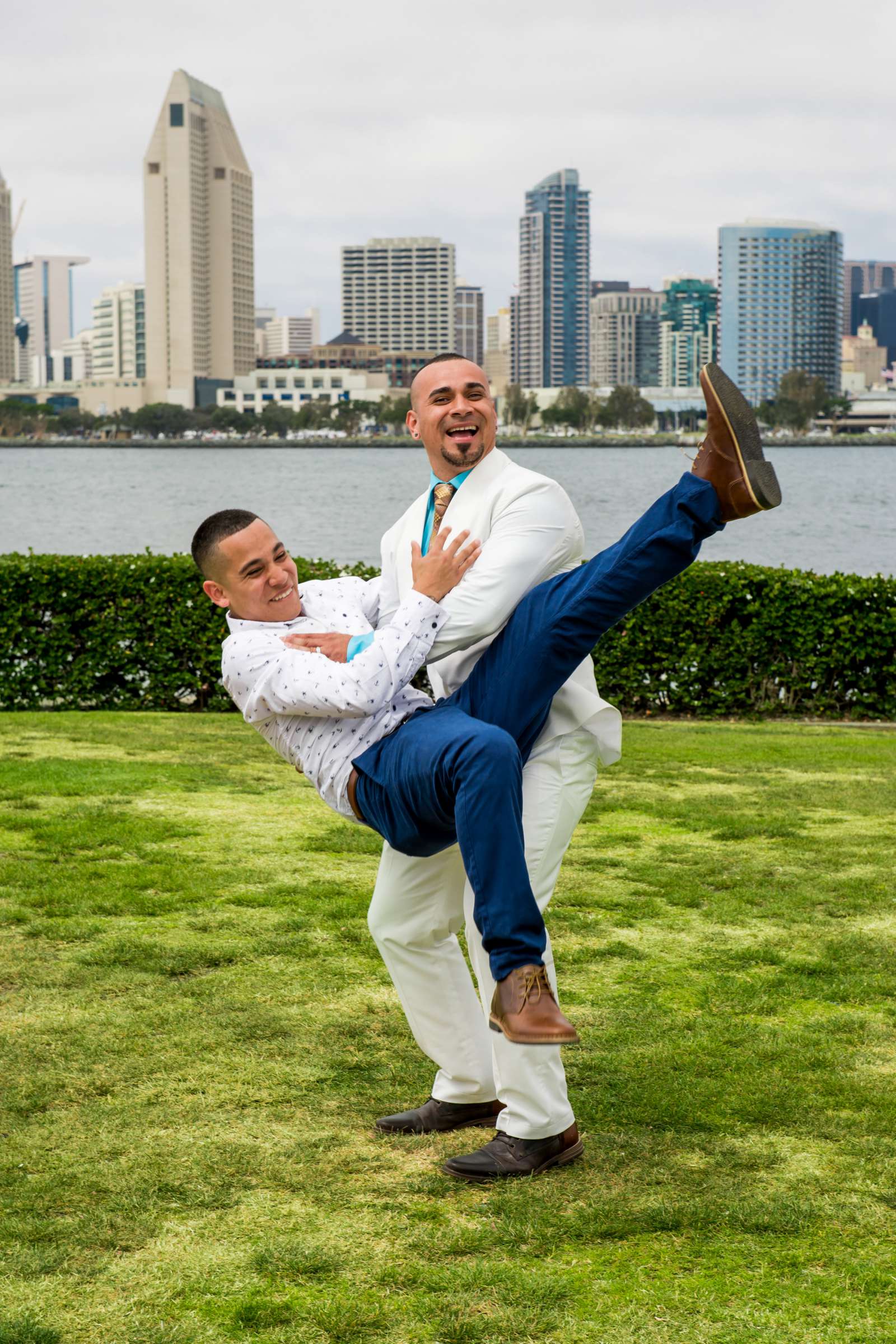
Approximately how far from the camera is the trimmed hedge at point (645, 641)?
1100 cm

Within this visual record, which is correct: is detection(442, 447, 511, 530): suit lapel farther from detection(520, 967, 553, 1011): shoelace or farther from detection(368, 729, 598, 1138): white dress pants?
detection(520, 967, 553, 1011): shoelace

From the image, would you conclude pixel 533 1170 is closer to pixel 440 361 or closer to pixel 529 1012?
pixel 529 1012

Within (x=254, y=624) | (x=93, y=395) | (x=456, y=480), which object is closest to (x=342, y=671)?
(x=254, y=624)

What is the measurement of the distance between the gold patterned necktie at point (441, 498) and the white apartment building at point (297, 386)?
18178cm

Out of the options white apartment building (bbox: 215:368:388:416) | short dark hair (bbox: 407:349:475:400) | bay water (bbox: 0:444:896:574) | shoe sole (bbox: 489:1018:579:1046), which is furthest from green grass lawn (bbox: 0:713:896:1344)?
white apartment building (bbox: 215:368:388:416)

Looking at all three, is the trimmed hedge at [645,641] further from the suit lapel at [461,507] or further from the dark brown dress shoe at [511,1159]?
the dark brown dress shoe at [511,1159]

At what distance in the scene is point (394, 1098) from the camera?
4219mm

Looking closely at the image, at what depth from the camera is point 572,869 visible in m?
6.82

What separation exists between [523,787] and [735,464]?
3.39ft

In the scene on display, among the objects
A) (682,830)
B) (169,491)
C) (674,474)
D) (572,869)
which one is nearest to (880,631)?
(682,830)

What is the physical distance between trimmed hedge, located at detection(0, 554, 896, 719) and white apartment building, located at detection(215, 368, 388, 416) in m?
174

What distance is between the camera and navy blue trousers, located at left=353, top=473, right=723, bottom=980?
321 centimetres

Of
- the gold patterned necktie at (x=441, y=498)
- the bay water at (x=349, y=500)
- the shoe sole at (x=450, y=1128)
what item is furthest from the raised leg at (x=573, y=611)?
the bay water at (x=349, y=500)

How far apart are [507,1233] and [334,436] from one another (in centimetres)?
15038
